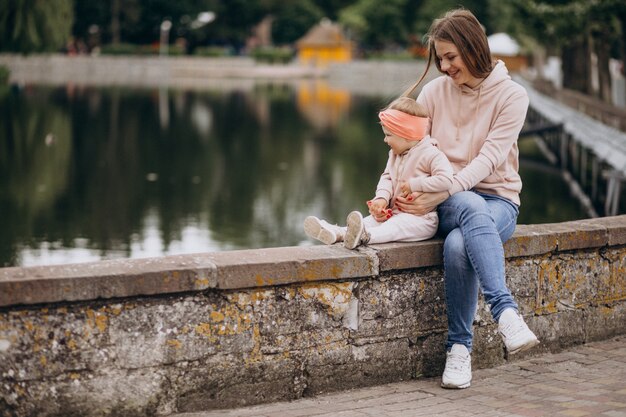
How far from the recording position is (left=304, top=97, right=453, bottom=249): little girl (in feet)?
16.6

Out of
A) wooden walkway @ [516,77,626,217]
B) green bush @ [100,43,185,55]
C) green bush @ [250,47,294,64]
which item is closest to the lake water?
wooden walkway @ [516,77,626,217]

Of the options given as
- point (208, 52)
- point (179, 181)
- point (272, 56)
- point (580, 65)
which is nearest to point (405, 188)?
point (179, 181)

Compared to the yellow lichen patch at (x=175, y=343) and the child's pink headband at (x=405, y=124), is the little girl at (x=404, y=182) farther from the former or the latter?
the yellow lichen patch at (x=175, y=343)

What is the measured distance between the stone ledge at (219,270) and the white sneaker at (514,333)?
534 millimetres

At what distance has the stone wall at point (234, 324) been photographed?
4227 mm

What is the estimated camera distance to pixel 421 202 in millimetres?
5105

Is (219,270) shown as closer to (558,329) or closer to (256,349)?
(256,349)

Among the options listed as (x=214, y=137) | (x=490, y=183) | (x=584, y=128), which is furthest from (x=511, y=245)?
(x=214, y=137)

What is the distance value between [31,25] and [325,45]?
240 ft

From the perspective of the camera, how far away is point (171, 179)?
2173 centimetres

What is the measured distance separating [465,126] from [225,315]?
159 cm

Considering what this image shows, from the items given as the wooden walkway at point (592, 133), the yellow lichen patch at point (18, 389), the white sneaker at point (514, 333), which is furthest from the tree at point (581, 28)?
the yellow lichen patch at point (18, 389)

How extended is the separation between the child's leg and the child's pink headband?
1.28 ft

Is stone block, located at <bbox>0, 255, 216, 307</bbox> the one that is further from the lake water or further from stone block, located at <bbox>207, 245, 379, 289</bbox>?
the lake water
